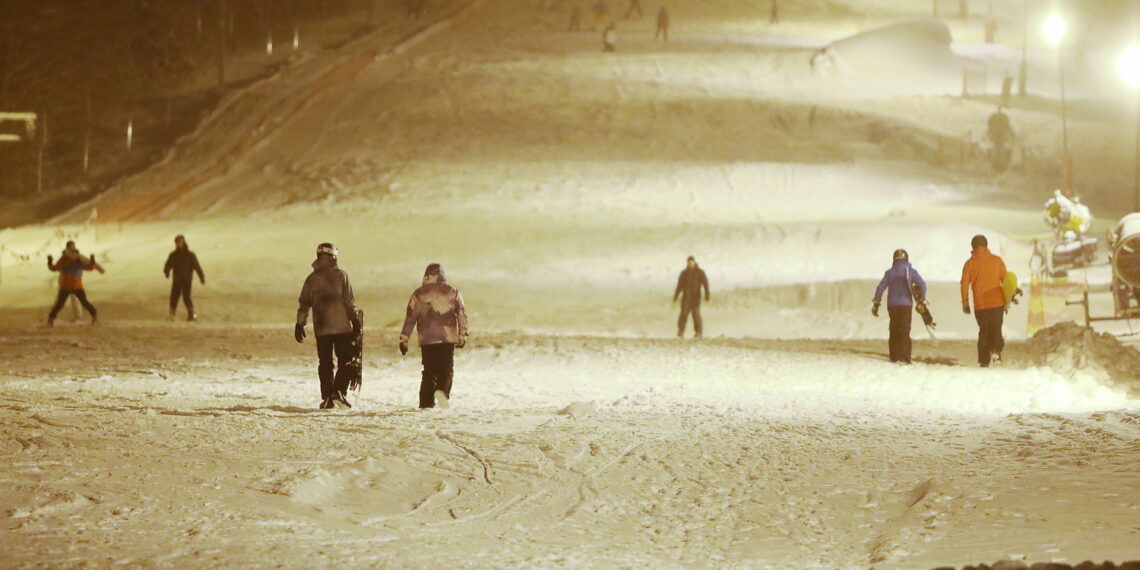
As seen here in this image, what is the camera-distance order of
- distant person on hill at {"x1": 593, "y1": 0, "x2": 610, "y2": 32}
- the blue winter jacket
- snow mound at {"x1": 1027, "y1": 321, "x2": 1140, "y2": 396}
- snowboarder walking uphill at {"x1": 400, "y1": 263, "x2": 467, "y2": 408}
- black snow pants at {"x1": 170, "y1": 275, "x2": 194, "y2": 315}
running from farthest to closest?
distant person on hill at {"x1": 593, "y1": 0, "x2": 610, "y2": 32} → black snow pants at {"x1": 170, "y1": 275, "x2": 194, "y2": 315} → the blue winter jacket → snow mound at {"x1": 1027, "y1": 321, "x2": 1140, "y2": 396} → snowboarder walking uphill at {"x1": 400, "y1": 263, "x2": 467, "y2": 408}

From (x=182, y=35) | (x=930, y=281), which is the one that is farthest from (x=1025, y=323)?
(x=182, y=35)

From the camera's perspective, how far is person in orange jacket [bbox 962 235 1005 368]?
50.2 ft

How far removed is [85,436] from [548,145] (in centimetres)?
2603

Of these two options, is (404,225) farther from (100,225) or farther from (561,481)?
(561,481)

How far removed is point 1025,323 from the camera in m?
21.3

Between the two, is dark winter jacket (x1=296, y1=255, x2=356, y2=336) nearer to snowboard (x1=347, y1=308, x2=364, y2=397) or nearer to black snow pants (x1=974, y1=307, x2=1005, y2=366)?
snowboard (x1=347, y1=308, x2=364, y2=397)

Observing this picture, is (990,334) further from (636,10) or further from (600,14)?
(636,10)

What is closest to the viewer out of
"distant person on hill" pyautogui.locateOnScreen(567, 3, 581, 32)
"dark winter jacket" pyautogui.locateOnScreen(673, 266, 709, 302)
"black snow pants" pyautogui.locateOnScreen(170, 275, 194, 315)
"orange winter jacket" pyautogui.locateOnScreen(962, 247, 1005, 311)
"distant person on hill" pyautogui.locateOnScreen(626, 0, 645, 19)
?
"orange winter jacket" pyautogui.locateOnScreen(962, 247, 1005, 311)

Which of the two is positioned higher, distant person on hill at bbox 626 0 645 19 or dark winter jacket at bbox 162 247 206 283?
distant person on hill at bbox 626 0 645 19

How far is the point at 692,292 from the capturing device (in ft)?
66.0

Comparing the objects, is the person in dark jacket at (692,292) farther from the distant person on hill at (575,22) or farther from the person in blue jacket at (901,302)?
the distant person on hill at (575,22)

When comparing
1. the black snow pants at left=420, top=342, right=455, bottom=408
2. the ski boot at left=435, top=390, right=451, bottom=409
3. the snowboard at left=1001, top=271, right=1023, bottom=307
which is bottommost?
the ski boot at left=435, top=390, right=451, bottom=409

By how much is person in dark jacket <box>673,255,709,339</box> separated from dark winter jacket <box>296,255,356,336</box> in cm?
945

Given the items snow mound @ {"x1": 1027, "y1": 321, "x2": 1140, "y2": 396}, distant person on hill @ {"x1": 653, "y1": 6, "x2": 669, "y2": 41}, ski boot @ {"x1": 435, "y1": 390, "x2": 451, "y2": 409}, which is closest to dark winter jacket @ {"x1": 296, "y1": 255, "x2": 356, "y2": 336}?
ski boot @ {"x1": 435, "y1": 390, "x2": 451, "y2": 409}
